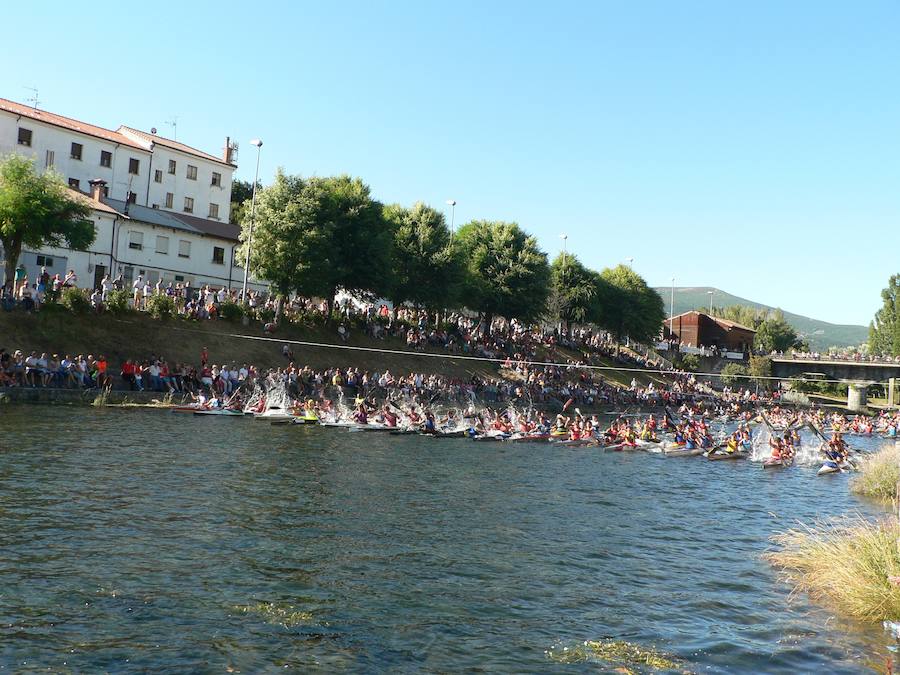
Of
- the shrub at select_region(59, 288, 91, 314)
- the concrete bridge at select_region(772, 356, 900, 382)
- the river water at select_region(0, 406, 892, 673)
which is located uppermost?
the concrete bridge at select_region(772, 356, 900, 382)

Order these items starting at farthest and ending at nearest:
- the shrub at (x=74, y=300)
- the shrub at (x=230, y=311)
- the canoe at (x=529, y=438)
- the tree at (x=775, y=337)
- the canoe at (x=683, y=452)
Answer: the tree at (x=775, y=337) < the shrub at (x=230, y=311) < the shrub at (x=74, y=300) < the canoe at (x=529, y=438) < the canoe at (x=683, y=452)

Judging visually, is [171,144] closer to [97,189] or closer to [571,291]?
[97,189]

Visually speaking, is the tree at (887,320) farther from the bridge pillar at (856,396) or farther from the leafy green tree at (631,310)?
the leafy green tree at (631,310)

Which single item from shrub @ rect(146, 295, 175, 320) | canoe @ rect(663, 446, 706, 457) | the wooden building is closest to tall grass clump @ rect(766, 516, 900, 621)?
canoe @ rect(663, 446, 706, 457)

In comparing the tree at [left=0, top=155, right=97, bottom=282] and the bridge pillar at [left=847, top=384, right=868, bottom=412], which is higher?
the tree at [left=0, top=155, right=97, bottom=282]

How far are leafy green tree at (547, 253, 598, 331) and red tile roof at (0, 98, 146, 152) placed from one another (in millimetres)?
44685

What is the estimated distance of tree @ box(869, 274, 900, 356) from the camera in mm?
140000

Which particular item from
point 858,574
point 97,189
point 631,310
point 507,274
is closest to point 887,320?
point 631,310

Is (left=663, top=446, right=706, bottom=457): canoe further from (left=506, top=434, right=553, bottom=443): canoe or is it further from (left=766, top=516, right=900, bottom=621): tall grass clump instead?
(left=766, top=516, right=900, bottom=621): tall grass clump

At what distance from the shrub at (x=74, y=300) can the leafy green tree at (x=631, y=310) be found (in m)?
65.9

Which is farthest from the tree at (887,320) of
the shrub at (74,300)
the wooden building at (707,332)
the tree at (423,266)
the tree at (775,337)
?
the shrub at (74,300)

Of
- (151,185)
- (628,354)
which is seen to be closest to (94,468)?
(151,185)

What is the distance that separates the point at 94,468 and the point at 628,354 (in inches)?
2905

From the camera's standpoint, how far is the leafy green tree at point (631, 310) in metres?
96.4
